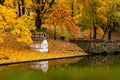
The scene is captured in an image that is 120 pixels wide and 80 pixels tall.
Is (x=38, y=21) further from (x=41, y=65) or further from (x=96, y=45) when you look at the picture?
(x=41, y=65)

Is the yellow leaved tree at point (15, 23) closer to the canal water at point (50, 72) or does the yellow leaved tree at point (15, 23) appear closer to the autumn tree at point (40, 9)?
the canal water at point (50, 72)

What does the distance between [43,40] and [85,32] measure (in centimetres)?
1576

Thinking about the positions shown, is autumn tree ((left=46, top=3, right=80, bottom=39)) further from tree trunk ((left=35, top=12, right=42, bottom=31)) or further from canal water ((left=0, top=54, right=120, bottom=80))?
canal water ((left=0, top=54, right=120, bottom=80))

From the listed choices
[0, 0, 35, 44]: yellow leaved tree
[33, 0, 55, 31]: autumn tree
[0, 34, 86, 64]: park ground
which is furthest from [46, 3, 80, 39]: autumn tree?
[0, 0, 35, 44]: yellow leaved tree

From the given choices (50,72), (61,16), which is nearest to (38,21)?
(61,16)

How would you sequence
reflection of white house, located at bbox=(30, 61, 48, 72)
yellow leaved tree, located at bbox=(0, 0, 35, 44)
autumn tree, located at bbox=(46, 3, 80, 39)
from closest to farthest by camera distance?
reflection of white house, located at bbox=(30, 61, 48, 72)
yellow leaved tree, located at bbox=(0, 0, 35, 44)
autumn tree, located at bbox=(46, 3, 80, 39)

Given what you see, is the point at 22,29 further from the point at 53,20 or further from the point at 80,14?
the point at 80,14

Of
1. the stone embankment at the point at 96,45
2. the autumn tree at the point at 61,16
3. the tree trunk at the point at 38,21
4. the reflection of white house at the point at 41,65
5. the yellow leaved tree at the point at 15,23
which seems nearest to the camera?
the reflection of white house at the point at 41,65

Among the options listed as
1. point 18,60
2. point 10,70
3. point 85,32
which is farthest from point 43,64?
point 85,32

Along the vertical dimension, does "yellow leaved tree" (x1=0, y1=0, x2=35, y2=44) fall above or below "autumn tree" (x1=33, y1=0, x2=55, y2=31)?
below

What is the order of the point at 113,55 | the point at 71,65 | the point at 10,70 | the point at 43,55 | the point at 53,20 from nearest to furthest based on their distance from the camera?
1. the point at 10,70
2. the point at 71,65
3. the point at 43,55
4. the point at 53,20
5. the point at 113,55

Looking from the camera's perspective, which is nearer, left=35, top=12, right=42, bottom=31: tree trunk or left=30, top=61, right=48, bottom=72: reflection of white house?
left=30, top=61, right=48, bottom=72: reflection of white house

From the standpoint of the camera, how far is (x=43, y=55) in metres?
41.2

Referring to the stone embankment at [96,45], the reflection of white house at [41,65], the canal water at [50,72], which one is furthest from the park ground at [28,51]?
the canal water at [50,72]
